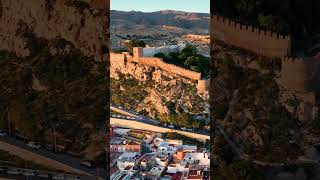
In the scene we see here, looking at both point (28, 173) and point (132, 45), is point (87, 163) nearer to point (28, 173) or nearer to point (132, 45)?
point (28, 173)

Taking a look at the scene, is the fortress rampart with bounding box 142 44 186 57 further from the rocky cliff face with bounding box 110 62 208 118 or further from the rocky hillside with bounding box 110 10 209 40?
the rocky hillside with bounding box 110 10 209 40

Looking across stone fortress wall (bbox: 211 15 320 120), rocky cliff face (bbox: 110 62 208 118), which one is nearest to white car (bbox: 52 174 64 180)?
stone fortress wall (bbox: 211 15 320 120)

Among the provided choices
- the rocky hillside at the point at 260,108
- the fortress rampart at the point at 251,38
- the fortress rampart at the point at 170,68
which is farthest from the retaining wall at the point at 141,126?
the fortress rampart at the point at 251,38

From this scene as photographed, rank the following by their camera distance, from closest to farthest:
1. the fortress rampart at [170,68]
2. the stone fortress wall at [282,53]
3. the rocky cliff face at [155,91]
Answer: the stone fortress wall at [282,53], the fortress rampart at [170,68], the rocky cliff face at [155,91]

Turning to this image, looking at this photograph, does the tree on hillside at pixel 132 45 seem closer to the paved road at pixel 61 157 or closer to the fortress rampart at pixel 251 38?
the paved road at pixel 61 157

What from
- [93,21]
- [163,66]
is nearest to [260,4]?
[93,21]

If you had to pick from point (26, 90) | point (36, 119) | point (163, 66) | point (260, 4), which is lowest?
point (163, 66)

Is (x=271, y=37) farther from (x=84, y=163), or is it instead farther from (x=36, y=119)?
(x=36, y=119)
